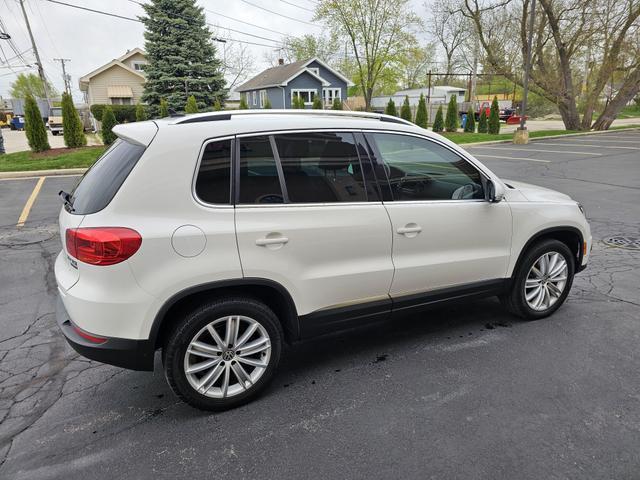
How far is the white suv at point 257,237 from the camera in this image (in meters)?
2.53

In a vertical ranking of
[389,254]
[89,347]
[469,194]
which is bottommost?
[89,347]

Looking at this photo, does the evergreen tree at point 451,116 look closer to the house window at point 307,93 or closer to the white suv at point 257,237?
the house window at point 307,93

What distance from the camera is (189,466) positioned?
7.88 feet

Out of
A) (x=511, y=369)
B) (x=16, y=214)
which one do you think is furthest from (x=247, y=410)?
(x=16, y=214)

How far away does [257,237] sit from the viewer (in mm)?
2725

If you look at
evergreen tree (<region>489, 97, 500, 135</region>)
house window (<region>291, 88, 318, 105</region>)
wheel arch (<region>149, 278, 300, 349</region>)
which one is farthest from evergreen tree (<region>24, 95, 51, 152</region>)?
house window (<region>291, 88, 318, 105</region>)

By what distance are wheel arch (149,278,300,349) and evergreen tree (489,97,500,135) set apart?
26.0 m

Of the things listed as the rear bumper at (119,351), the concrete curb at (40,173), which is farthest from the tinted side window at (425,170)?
the concrete curb at (40,173)

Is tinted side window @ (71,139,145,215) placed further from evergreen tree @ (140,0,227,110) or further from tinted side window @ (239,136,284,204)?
evergreen tree @ (140,0,227,110)

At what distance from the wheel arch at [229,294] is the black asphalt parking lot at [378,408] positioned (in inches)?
19.9

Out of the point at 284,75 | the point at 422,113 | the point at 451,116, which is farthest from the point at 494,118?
the point at 284,75

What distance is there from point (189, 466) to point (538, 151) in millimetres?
19403

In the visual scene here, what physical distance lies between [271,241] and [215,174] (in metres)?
0.52

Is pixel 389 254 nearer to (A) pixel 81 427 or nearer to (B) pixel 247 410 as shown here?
(B) pixel 247 410
